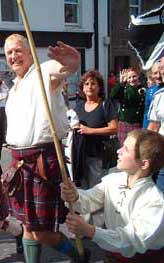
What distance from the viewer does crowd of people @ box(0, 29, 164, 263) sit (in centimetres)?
242

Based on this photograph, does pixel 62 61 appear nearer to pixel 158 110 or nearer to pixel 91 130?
pixel 158 110

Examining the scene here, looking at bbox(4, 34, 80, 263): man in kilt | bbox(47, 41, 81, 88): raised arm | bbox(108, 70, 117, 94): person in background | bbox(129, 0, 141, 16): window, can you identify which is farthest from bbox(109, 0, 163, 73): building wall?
bbox(47, 41, 81, 88): raised arm

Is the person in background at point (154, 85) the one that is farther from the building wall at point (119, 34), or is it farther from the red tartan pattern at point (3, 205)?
the building wall at point (119, 34)

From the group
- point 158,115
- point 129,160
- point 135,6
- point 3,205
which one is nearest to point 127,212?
point 129,160

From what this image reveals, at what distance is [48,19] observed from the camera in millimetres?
15422

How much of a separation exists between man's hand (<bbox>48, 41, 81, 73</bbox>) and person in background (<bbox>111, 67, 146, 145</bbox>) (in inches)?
119

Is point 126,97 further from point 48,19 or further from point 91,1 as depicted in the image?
point 91,1

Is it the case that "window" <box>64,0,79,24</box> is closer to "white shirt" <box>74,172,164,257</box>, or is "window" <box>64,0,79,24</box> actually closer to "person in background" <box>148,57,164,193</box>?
"person in background" <box>148,57,164,193</box>

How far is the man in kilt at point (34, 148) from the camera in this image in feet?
10.4

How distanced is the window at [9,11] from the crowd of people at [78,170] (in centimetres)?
1051

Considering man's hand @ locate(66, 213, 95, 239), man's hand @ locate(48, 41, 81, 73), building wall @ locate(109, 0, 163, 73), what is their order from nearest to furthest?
man's hand @ locate(66, 213, 95, 239)
man's hand @ locate(48, 41, 81, 73)
building wall @ locate(109, 0, 163, 73)

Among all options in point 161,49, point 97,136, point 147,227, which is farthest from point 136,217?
point 161,49

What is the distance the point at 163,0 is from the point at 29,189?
17388 millimetres

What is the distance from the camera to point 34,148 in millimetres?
3242
